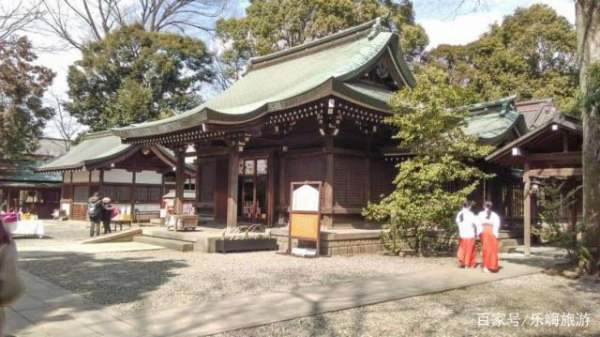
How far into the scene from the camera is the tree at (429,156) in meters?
10.9

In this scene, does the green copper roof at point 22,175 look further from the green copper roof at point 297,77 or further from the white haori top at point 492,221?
the white haori top at point 492,221

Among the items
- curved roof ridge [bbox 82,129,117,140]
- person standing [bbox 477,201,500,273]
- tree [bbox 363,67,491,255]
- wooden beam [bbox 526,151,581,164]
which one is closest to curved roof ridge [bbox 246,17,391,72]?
tree [bbox 363,67,491,255]

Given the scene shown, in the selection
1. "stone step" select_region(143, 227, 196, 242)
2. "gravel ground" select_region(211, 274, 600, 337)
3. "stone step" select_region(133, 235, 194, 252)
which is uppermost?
"stone step" select_region(143, 227, 196, 242)

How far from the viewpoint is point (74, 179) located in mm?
26828

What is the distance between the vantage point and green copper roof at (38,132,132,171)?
24.5m

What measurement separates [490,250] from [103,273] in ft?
24.3

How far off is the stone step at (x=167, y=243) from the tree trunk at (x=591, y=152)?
347 inches

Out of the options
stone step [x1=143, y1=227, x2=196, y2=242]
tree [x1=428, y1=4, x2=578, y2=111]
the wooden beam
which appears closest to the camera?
the wooden beam

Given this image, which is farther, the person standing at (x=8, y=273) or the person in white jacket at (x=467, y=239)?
the person in white jacket at (x=467, y=239)

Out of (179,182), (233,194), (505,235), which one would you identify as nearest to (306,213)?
(233,194)

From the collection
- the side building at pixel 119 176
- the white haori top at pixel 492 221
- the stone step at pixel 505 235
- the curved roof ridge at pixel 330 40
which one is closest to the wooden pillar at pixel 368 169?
the white haori top at pixel 492 221

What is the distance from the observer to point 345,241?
37.9ft

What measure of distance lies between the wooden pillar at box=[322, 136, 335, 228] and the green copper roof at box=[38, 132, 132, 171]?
45.1 ft

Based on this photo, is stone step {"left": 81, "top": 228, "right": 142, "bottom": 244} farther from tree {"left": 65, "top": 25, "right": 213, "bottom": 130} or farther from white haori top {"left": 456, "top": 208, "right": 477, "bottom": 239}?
tree {"left": 65, "top": 25, "right": 213, "bottom": 130}
